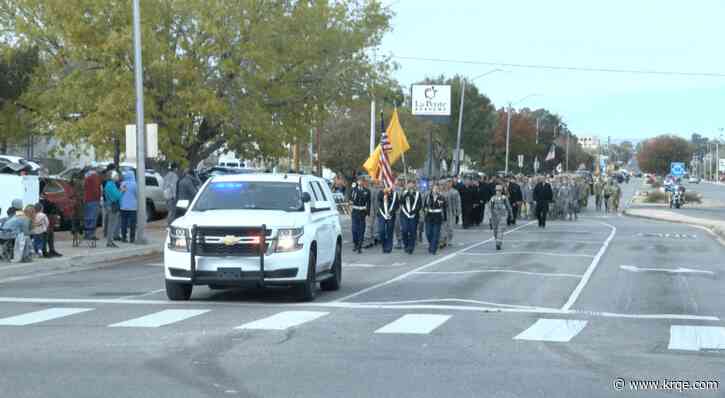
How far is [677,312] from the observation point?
1645cm

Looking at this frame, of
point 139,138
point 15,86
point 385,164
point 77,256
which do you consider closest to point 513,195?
point 385,164

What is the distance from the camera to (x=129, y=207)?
1136 inches

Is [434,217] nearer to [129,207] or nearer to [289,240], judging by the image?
[129,207]

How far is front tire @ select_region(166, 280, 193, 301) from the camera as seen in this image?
16.9 metres

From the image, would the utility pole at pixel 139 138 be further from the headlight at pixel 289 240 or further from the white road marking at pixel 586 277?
the headlight at pixel 289 240

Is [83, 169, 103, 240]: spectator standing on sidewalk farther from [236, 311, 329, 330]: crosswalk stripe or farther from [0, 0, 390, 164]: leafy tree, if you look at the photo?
[236, 311, 329, 330]: crosswalk stripe

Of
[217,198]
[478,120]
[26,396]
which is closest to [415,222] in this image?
[217,198]

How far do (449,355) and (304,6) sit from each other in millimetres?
27586

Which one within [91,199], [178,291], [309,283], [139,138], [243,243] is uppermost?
[139,138]

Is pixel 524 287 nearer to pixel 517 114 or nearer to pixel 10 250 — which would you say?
pixel 10 250

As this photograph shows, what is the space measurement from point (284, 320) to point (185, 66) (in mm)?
21848

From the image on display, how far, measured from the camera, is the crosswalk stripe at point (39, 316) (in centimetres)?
1428

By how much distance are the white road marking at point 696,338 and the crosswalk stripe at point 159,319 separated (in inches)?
238

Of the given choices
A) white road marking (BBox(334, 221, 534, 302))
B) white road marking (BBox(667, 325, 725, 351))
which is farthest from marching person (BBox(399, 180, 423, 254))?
white road marking (BBox(667, 325, 725, 351))
